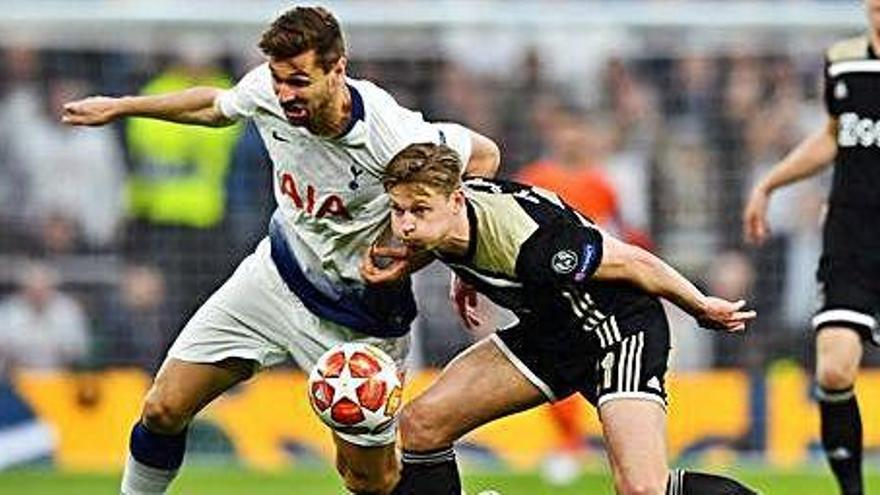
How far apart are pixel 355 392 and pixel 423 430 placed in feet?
1.07

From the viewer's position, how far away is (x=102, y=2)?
1669 centimetres

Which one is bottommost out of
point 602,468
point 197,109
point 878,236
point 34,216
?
point 602,468

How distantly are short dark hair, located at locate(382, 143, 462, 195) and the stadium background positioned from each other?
6.71 meters

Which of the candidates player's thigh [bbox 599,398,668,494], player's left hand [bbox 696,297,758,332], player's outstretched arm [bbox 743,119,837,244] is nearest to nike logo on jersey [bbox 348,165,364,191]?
player's thigh [bbox 599,398,668,494]

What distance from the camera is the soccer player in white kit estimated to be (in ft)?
30.5

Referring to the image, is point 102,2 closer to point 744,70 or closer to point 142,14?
point 142,14

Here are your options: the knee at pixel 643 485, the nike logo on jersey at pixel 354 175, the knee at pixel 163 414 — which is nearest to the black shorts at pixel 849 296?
the knee at pixel 643 485

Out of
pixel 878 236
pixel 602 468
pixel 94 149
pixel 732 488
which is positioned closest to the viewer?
pixel 732 488

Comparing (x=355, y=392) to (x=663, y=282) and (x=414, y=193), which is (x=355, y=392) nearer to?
(x=414, y=193)

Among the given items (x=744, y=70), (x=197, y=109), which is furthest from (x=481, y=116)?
(x=197, y=109)

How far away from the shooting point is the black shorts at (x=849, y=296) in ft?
35.4

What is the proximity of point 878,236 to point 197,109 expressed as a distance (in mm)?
3168

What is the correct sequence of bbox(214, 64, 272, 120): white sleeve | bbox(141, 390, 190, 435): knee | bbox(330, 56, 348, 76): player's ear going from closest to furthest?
bbox(330, 56, 348, 76): player's ear → bbox(214, 64, 272, 120): white sleeve → bbox(141, 390, 190, 435): knee

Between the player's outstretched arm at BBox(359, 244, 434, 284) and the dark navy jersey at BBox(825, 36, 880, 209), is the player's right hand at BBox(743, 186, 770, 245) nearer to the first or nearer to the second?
the dark navy jersey at BBox(825, 36, 880, 209)
